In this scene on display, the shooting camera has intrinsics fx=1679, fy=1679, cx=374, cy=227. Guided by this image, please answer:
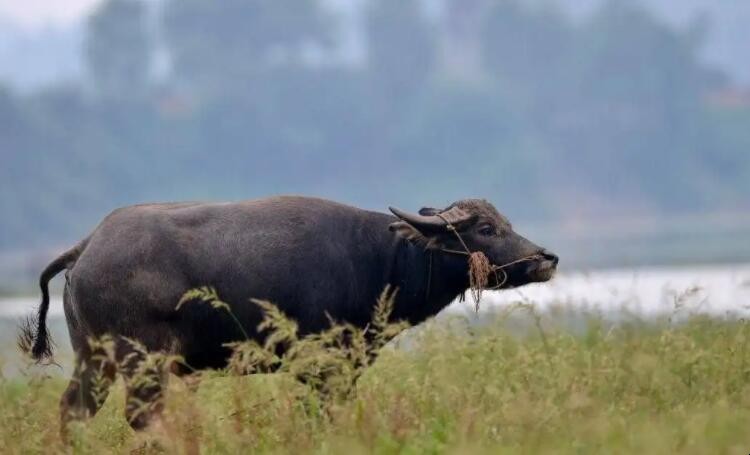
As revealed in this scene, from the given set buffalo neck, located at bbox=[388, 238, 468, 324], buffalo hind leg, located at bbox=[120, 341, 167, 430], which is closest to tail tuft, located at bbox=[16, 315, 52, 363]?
buffalo hind leg, located at bbox=[120, 341, 167, 430]

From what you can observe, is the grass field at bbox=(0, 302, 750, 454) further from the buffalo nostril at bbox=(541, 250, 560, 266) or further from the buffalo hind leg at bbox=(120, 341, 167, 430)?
the buffalo nostril at bbox=(541, 250, 560, 266)

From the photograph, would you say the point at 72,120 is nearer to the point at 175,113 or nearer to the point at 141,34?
the point at 175,113

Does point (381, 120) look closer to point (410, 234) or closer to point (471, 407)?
point (410, 234)

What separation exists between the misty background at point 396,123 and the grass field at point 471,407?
47.2 metres

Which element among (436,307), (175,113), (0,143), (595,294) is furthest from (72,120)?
(436,307)

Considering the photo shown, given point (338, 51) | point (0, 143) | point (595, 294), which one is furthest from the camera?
point (338, 51)

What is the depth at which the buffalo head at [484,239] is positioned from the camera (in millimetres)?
8875

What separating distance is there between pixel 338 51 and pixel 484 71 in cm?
1097

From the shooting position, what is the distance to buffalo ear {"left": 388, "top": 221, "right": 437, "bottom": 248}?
8867 mm

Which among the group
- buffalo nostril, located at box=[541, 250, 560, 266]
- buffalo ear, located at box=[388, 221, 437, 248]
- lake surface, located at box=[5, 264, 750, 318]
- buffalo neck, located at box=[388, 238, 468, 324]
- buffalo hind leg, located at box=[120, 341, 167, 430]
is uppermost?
buffalo ear, located at box=[388, 221, 437, 248]

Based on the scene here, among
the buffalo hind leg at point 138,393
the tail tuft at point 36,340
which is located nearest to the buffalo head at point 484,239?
the buffalo hind leg at point 138,393

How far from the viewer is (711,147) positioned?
7544 cm

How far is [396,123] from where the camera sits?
7700 centimetres

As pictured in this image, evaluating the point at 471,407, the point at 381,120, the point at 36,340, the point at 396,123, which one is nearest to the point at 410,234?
the point at 471,407
